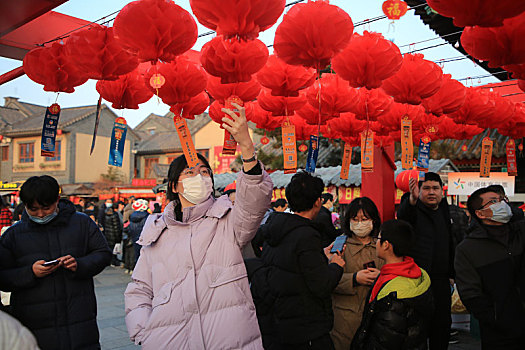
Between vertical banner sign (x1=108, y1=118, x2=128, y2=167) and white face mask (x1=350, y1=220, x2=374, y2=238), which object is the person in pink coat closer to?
white face mask (x1=350, y1=220, x2=374, y2=238)

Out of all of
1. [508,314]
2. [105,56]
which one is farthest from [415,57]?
[105,56]

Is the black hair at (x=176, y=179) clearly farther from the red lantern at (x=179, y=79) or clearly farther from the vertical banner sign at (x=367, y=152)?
the vertical banner sign at (x=367, y=152)

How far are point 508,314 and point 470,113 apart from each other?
11.1 ft

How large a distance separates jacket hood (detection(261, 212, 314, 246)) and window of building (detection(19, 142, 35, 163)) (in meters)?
35.3

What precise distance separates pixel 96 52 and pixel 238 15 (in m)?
1.57

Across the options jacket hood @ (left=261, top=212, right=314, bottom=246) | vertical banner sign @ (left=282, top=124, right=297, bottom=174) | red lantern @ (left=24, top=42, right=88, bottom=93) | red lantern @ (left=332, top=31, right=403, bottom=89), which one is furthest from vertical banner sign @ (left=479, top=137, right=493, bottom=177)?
red lantern @ (left=24, top=42, right=88, bottom=93)

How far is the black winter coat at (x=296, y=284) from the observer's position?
263cm

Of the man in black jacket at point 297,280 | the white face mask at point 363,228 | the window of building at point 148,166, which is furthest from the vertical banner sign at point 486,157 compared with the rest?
the window of building at point 148,166

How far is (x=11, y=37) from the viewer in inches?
218

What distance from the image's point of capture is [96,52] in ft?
12.6

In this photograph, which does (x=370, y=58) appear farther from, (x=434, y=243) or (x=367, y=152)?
(x=434, y=243)

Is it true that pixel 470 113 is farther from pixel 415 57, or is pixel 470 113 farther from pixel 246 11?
pixel 246 11

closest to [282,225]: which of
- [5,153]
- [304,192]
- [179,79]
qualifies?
[304,192]

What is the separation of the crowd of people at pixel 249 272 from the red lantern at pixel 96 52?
139 cm
